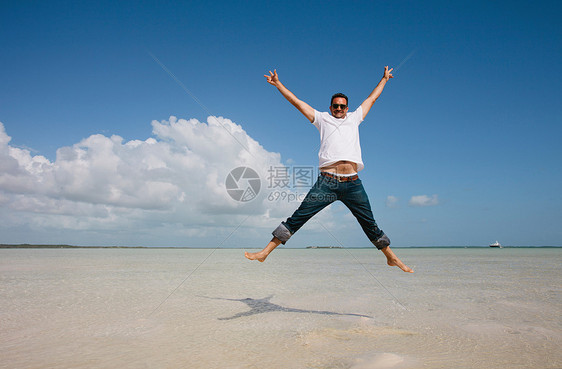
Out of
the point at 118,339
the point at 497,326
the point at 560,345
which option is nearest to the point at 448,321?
the point at 497,326

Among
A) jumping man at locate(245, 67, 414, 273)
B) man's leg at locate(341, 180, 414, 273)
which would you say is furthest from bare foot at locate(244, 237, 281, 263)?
man's leg at locate(341, 180, 414, 273)

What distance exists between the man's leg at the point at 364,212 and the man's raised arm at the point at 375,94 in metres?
1.01

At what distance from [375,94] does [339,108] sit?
0.69 meters

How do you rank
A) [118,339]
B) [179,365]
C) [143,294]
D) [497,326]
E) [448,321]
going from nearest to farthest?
[179,365] < [118,339] < [497,326] < [448,321] < [143,294]

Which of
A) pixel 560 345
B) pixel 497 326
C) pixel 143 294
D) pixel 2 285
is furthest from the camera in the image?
pixel 2 285

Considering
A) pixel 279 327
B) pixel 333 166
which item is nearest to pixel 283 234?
pixel 333 166

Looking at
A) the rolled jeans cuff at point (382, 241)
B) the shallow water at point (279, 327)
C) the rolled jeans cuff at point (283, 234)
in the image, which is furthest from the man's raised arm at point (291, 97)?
the shallow water at point (279, 327)

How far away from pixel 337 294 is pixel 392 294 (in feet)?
3.52

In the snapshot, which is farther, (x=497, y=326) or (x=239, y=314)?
(x=239, y=314)

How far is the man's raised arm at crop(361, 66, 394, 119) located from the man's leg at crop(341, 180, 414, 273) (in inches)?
39.7

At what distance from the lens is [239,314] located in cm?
486

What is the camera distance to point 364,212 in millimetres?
4336

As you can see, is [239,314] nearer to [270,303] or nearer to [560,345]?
[270,303]

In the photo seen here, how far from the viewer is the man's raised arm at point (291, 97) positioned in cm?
422
